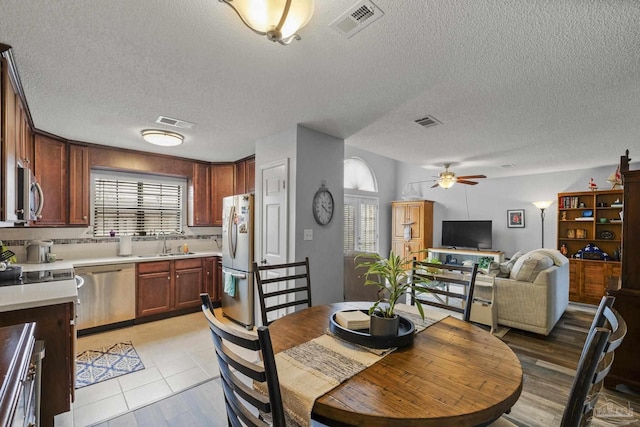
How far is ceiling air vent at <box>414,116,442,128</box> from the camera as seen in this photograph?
2986 mm

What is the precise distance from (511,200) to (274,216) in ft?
18.9

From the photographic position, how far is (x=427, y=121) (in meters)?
3.07

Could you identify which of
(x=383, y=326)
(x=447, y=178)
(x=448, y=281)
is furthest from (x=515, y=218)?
(x=383, y=326)

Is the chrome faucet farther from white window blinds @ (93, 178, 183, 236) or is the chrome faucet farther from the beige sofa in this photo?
the beige sofa

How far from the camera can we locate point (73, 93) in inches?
93.8

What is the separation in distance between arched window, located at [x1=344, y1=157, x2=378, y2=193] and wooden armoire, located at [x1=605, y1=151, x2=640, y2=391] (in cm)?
495

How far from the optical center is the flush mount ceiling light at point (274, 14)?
3.76 feet

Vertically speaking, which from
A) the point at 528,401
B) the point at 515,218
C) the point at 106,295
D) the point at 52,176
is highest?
the point at 52,176

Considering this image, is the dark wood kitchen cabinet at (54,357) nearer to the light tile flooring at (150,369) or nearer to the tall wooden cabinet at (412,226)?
the light tile flooring at (150,369)

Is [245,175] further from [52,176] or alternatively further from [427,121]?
[427,121]

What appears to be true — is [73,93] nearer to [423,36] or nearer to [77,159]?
[77,159]

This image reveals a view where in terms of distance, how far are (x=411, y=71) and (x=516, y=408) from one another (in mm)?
2606

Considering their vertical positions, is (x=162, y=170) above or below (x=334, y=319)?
above

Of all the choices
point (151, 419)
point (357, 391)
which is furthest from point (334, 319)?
point (151, 419)
